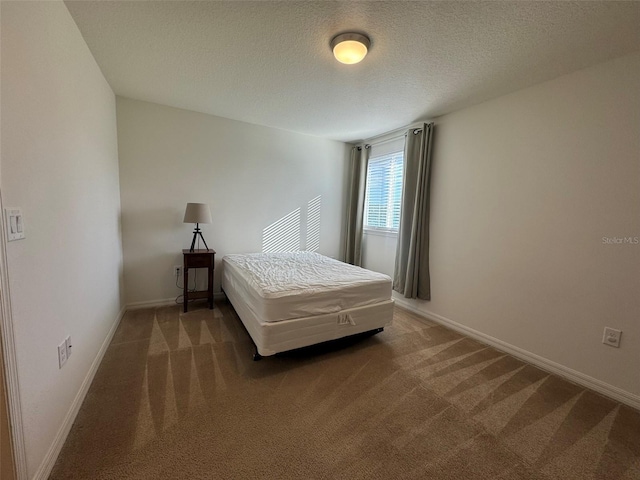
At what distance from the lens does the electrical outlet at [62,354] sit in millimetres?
1374

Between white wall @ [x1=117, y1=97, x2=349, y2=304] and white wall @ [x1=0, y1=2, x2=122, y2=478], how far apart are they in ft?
3.09

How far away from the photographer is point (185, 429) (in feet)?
4.81

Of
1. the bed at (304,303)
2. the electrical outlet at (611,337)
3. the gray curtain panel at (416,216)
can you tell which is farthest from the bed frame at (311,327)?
the electrical outlet at (611,337)

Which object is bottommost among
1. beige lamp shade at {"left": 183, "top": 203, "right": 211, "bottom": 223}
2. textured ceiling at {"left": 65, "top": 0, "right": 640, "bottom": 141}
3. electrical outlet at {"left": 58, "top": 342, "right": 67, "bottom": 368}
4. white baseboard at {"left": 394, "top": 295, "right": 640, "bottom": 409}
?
white baseboard at {"left": 394, "top": 295, "right": 640, "bottom": 409}

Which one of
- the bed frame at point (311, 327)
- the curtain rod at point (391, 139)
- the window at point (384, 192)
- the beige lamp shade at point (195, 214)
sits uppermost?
the curtain rod at point (391, 139)

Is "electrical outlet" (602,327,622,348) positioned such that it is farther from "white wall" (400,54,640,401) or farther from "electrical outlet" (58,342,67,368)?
"electrical outlet" (58,342,67,368)

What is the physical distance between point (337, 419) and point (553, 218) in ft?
7.59

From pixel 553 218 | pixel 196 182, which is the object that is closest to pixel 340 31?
pixel 553 218

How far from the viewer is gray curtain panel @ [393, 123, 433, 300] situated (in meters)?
3.14

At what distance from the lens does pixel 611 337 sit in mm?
1900

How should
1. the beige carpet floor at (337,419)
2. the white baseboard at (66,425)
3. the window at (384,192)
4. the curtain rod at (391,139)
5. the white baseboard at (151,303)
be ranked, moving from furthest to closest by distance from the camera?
the window at (384,192) < the curtain rod at (391,139) < the white baseboard at (151,303) < the beige carpet floor at (337,419) < the white baseboard at (66,425)

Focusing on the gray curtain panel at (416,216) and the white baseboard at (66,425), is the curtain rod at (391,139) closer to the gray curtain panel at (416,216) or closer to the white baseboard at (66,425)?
the gray curtain panel at (416,216)

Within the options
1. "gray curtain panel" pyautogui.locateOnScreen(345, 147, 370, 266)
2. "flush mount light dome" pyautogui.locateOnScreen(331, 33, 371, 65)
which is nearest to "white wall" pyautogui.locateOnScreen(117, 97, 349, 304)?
"gray curtain panel" pyautogui.locateOnScreen(345, 147, 370, 266)

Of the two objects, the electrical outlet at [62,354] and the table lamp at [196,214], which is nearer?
the electrical outlet at [62,354]
